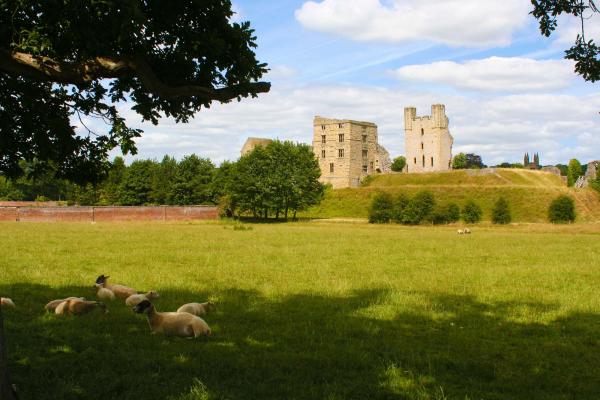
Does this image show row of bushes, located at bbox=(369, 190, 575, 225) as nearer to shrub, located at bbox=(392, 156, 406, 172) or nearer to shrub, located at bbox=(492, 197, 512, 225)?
shrub, located at bbox=(492, 197, 512, 225)

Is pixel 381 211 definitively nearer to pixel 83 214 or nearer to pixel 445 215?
pixel 445 215

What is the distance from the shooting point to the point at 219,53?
7.94m

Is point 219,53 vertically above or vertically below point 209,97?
above

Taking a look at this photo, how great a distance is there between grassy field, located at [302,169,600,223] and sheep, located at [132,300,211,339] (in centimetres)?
6939

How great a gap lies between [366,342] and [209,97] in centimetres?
510

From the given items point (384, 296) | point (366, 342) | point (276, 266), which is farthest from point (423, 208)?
point (366, 342)

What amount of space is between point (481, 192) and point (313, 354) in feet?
266

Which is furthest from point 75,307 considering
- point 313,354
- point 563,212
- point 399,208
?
point 563,212

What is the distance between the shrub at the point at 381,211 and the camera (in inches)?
2633

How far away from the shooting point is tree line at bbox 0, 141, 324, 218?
71062 millimetres

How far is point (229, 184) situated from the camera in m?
73.7

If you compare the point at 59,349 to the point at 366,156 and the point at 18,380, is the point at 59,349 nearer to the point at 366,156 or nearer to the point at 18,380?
the point at 18,380

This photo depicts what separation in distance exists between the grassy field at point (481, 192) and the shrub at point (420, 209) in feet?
47.8

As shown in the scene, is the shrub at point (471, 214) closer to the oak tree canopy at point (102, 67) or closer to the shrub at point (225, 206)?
the shrub at point (225, 206)
